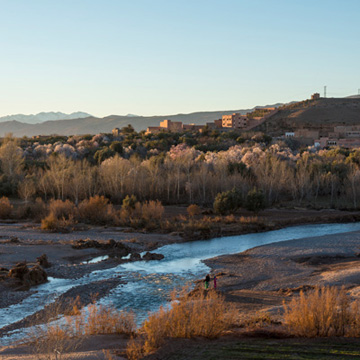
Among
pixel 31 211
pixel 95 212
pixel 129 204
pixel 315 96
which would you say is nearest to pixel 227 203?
pixel 129 204

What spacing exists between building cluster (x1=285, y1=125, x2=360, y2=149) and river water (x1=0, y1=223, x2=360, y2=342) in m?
49.0

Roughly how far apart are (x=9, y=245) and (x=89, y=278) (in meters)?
7.01

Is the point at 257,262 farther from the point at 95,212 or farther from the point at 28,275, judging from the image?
the point at 95,212

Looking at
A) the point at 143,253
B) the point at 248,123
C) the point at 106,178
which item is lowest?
the point at 143,253

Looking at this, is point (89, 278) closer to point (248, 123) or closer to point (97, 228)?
point (97, 228)

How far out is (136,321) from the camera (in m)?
14.8

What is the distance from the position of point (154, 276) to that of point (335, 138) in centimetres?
7264

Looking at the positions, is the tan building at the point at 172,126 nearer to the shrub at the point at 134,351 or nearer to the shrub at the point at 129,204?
the shrub at the point at 129,204

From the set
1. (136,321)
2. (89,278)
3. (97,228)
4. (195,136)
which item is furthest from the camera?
(195,136)

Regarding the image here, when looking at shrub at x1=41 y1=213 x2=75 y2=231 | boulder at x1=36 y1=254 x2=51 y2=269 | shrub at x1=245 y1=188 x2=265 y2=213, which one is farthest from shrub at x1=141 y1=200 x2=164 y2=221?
boulder at x1=36 y1=254 x2=51 y2=269

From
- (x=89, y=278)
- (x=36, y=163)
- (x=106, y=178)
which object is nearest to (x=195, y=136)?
(x=36, y=163)

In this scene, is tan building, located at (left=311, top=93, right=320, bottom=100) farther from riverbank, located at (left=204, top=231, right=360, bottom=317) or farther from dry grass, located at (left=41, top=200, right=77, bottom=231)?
riverbank, located at (left=204, top=231, right=360, bottom=317)

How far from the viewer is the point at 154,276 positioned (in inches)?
815

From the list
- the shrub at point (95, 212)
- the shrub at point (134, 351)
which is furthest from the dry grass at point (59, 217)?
the shrub at point (134, 351)
